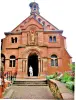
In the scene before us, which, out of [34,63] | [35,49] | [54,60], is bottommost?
[34,63]

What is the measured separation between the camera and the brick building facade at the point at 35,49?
10.9 meters

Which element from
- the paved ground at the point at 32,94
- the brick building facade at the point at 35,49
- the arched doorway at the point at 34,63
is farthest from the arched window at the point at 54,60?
the paved ground at the point at 32,94

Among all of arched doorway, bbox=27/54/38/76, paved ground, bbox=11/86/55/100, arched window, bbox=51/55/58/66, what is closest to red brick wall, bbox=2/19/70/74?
arched window, bbox=51/55/58/66

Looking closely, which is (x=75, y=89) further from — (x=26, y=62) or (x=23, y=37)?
(x=26, y=62)

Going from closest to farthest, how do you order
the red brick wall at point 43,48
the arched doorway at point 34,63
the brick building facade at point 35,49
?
the red brick wall at point 43,48 < the brick building facade at point 35,49 < the arched doorway at point 34,63

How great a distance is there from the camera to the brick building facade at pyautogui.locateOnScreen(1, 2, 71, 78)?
10.9 m

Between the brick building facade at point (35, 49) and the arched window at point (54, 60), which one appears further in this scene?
the arched window at point (54, 60)

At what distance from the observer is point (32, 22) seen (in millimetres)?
13008

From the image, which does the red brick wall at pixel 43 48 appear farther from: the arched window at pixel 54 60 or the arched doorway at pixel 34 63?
the arched doorway at pixel 34 63

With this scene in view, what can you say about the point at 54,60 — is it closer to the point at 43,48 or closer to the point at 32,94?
the point at 43,48

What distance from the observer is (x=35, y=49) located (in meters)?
13.3

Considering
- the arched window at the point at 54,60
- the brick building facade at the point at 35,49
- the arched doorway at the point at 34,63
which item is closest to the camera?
the brick building facade at the point at 35,49

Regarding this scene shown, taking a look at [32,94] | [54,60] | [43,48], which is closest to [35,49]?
[43,48]

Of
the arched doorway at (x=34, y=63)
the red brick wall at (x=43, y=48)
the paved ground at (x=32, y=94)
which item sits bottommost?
the paved ground at (x=32, y=94)
